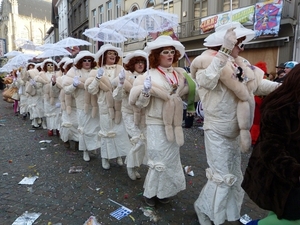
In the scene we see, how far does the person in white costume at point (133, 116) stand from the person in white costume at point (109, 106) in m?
0.26

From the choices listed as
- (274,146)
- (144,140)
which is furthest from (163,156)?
(274,146)

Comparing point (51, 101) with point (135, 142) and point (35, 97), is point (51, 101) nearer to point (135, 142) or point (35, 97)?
point (35, 97)

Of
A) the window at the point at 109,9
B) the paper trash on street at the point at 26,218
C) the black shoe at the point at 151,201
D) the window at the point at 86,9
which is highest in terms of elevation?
the window at the point at 86,9

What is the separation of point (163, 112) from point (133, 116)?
1.09m

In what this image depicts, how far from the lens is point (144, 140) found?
3.62 m

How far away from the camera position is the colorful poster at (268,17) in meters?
9.42

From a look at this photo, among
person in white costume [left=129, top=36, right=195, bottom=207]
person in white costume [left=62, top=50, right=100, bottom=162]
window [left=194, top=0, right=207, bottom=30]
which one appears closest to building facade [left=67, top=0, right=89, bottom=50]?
window [left=194, top=0, right=207, bottom=30]

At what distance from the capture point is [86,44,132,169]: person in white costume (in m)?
4.15

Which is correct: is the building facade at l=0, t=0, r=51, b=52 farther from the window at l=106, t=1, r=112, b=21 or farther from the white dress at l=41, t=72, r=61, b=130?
the white dress at l=41, t=72, r=61, b=130

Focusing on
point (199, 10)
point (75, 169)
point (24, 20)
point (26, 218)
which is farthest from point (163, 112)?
point (24, 20)

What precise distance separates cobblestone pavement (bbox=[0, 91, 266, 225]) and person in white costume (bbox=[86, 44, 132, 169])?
410mm

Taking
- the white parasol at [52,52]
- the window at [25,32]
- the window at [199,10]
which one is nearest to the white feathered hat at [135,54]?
the white parasol at [52,52]

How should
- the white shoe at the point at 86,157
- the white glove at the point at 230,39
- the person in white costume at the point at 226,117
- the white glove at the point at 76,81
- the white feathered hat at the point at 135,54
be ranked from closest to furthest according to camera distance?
1. the white glove at the point at 230,39
2. the person in white costume at the point at 226,117
3. the white feathered hat at the point at 135,54
4. the white glove at the point at 76,81
5. the white shoe at the point at 86,157

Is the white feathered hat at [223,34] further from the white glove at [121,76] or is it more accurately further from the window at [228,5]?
the window at [228,5]
